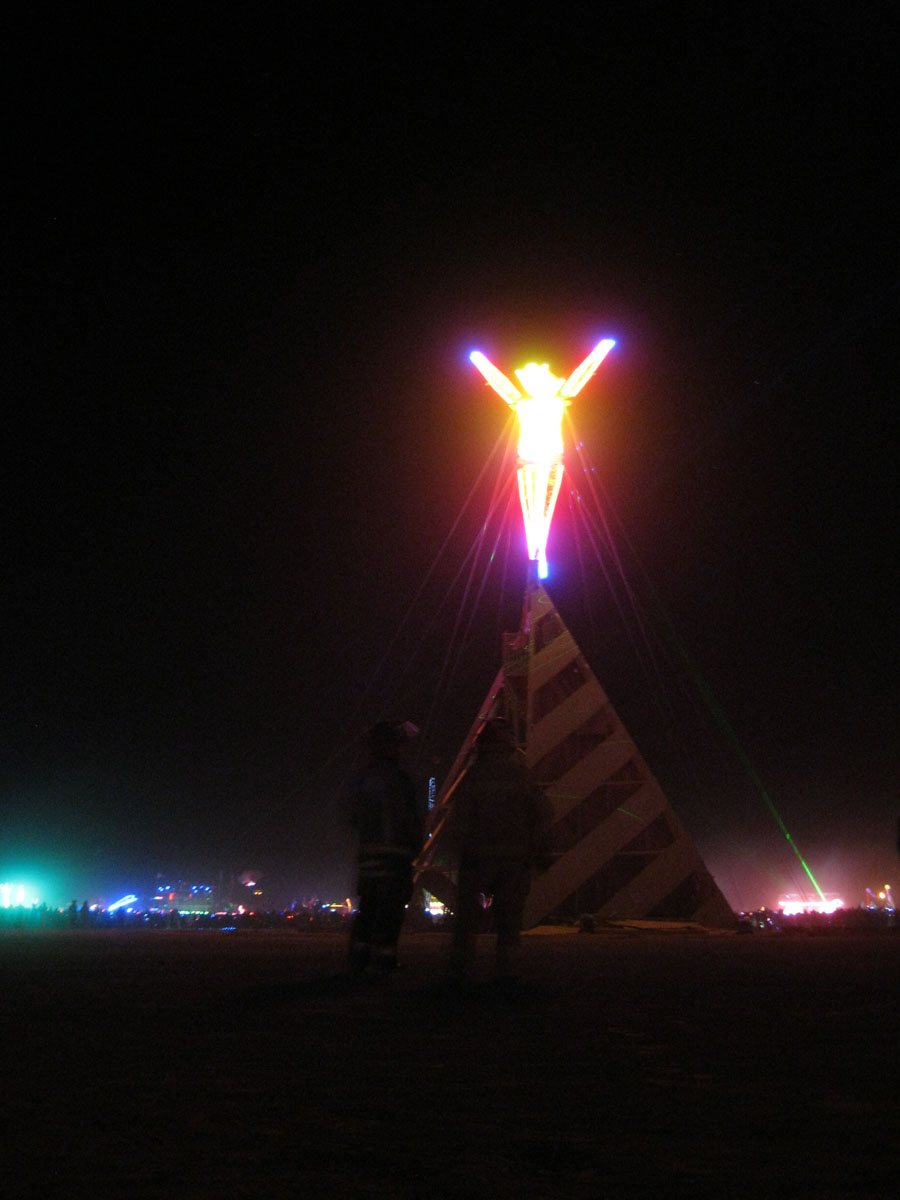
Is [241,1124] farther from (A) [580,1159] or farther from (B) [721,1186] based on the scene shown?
(B) [721,1186]

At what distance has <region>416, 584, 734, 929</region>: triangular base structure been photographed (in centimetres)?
2255

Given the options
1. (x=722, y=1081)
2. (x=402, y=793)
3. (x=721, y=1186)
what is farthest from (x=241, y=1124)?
(x=402, y=793)

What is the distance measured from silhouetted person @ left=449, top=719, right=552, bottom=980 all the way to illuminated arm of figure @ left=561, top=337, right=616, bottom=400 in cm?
1749

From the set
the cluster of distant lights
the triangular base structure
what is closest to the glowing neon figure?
the triangular base structure

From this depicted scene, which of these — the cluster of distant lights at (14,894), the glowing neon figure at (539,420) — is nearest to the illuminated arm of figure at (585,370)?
the glowing neon figure at (539,420)

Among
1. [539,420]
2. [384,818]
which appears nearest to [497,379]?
[539,420]

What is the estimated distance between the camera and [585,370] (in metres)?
23.7

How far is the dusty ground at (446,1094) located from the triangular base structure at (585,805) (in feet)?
55.1

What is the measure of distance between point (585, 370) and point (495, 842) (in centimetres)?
1798

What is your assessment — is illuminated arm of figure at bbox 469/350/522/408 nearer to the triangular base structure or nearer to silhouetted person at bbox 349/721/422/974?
the triangular base structure

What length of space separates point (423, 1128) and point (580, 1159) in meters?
0.44

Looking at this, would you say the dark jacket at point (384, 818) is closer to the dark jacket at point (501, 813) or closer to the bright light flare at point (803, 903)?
the dark jacket at point (501, 813)

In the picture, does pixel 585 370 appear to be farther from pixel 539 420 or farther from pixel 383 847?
pixel 383 847

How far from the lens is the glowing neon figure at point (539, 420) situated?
23.7 metres
